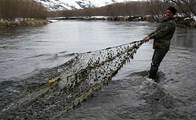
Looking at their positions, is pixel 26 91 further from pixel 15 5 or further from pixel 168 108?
pixel 15 5

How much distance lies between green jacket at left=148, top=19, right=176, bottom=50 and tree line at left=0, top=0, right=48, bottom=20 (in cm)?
5038

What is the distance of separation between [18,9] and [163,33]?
2131 inches

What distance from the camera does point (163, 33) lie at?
10.6 m

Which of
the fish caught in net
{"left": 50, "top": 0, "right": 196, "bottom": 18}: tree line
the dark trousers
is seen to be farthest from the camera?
{"left": 50, "top": 0, "right": 196, "bottom": 18}: tree line

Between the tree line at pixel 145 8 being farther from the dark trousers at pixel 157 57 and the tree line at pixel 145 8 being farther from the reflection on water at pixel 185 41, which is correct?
the dark trousers at pixel 157 57

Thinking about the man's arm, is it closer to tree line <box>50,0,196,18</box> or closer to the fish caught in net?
the fish caught in net

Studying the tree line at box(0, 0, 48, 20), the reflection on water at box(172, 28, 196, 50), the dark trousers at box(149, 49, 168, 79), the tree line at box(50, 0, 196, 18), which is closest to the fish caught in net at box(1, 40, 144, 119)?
the dark trousers at box(149, 49, 168, 79)

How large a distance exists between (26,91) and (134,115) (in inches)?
132

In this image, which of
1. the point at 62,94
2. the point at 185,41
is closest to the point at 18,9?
the point at 185,41

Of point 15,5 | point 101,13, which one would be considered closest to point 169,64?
point 15,5

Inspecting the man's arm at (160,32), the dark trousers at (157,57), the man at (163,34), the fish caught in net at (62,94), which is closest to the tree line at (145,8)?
the dark trousers at (157,57)

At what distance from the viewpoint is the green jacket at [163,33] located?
34.5 ft

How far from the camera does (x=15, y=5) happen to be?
60.7 m

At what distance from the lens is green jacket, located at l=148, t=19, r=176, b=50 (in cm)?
1052
